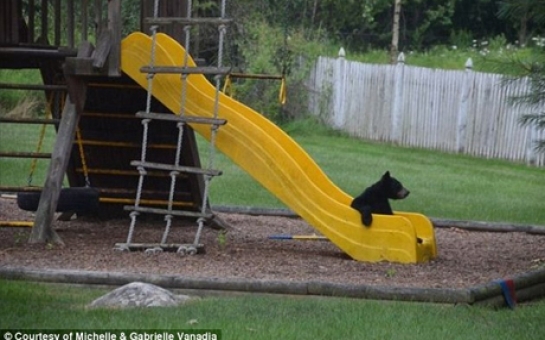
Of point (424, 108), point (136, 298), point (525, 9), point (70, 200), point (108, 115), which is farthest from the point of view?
point (424, 108)

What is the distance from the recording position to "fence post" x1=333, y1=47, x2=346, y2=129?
1231 inches

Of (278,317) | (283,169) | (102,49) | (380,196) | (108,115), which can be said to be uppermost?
(102,49)

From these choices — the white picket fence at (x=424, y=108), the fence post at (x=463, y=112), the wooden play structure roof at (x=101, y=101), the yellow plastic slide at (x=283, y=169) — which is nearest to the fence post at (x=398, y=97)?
the white picket fence at (x=424, y=108)

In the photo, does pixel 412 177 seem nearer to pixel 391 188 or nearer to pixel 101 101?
pixel 101 101

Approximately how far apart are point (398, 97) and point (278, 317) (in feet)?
70.3

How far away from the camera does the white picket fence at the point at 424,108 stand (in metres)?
26.3

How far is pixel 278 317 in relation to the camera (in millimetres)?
A: 8633

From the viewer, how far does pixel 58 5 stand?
501 inches

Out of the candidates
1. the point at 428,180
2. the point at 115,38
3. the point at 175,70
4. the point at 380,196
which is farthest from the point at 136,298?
the point at 428,180

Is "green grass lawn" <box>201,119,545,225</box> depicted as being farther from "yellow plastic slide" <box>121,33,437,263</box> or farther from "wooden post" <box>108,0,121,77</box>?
"wooden post" <box>108,0,121,77</box>

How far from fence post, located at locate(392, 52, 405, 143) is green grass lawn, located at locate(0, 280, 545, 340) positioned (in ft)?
65.5

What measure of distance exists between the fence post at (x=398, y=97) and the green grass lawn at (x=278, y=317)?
20.0 metres

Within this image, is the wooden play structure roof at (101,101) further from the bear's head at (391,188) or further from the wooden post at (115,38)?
the bear's head at (391,188)

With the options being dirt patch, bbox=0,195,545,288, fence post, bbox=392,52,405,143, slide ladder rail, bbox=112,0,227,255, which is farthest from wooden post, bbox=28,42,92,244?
fence post, bbox=392,52,405,143
